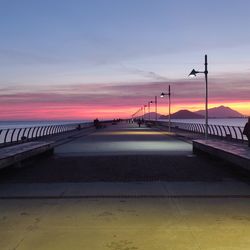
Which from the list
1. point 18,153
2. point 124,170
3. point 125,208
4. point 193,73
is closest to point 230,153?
point 124,170

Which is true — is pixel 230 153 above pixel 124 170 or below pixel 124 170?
above

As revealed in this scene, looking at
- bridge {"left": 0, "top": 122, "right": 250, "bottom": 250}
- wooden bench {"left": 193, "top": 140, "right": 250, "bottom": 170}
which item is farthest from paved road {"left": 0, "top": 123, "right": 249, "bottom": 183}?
wooden bench {"left": 193, "top": 140, "right": 250, "bottom": 170}

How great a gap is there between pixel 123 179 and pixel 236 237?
20.7ft

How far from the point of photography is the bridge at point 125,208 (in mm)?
6523

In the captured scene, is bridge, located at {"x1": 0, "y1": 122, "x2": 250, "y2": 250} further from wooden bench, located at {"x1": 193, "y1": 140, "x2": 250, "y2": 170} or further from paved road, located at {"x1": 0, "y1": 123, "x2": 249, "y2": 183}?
wooden bench, located at {"x1": 193, "y1": 140, "x2": 250, "y2": 170}

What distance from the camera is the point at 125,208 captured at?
8688mm

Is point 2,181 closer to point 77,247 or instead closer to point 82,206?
point 82,206

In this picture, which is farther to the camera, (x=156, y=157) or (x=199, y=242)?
(x=156, y=157)

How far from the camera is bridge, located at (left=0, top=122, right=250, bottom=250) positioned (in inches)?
257

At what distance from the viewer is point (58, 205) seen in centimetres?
903

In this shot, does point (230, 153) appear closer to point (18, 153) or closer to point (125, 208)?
point (18, 153)

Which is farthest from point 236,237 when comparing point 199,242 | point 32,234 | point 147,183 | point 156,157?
point 156,157

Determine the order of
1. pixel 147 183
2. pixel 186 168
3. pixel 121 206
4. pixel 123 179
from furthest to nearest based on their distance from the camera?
pixel 186 168 → pixel 123 179 → pixel 147 183 → pixel 121 206

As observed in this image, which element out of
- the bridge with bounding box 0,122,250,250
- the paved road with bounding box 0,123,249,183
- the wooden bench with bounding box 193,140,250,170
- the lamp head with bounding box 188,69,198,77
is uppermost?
the lamp head with bounding box 188,69,198,77
